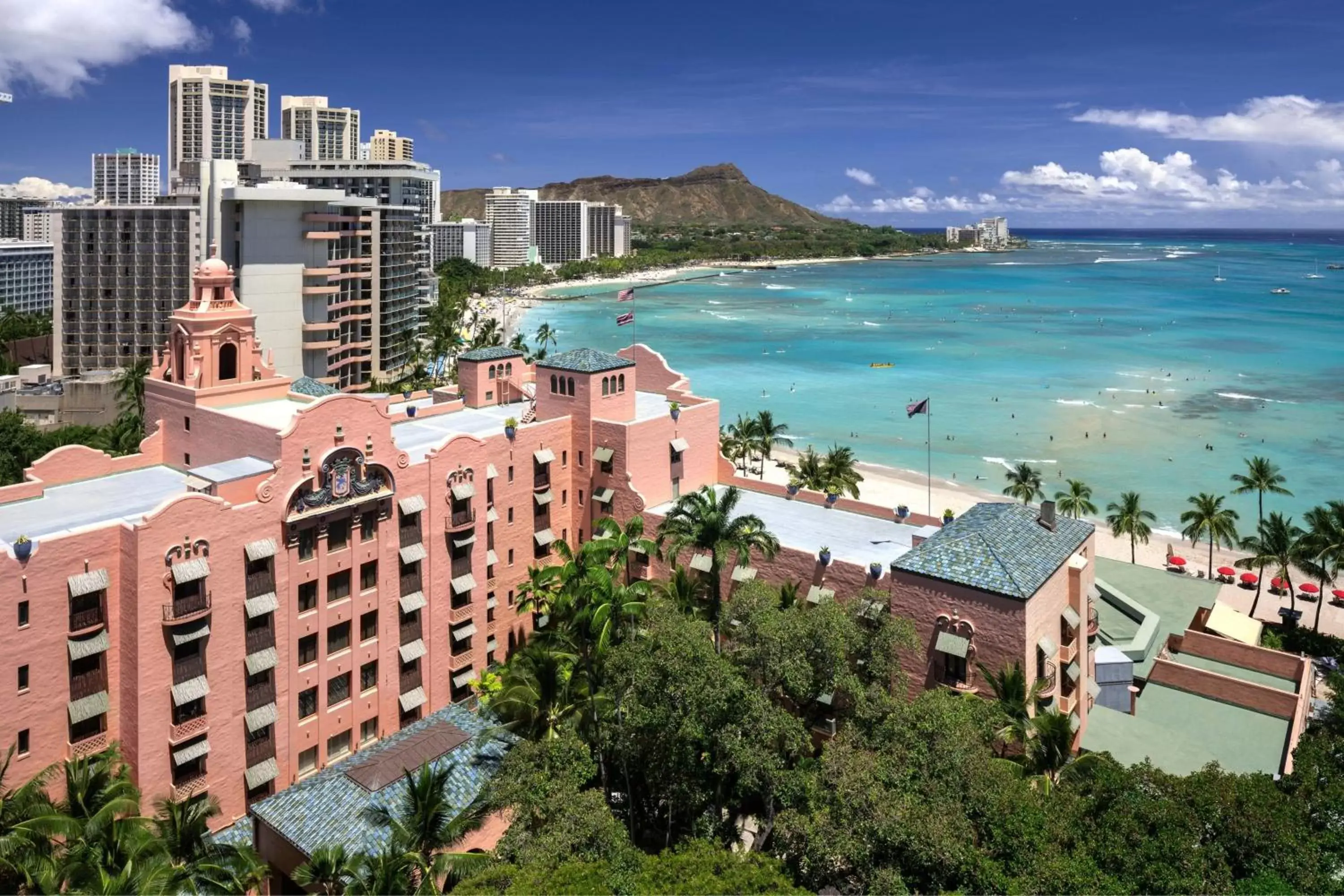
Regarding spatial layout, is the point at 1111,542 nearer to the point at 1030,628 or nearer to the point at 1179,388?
the point at 1030,628

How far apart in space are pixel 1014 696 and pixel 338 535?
81.1ft

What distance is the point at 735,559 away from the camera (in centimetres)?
3934

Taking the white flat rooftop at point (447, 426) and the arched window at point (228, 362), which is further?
the white flat rooftop at point (447, 426)

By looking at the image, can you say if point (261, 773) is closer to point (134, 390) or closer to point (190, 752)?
point (190, 752)

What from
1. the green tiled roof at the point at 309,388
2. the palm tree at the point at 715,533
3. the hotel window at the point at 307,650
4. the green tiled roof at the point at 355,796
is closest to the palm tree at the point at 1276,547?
the palm tree at the point at 715,533

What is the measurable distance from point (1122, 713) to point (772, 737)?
61.6ft

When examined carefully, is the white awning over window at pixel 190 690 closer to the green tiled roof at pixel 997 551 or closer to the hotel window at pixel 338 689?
the hotel window at pixel 338 689

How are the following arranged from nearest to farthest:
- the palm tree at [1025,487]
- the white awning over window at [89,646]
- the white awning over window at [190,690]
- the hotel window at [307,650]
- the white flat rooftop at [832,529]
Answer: the white awning over window at [89,646] < the white awning over window at [190,690] < the hotel window at [307,650] < the white flat rooftop at [832,529] < the palm tree at [1025,487]

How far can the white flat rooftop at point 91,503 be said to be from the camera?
32.7 m

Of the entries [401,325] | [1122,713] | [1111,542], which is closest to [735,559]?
[1122,713]

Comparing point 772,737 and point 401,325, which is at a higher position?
point 401,325

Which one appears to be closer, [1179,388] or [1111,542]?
[1111,542]

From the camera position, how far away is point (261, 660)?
3394 centimetres

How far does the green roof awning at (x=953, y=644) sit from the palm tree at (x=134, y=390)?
185 feet
